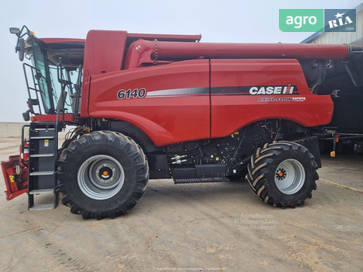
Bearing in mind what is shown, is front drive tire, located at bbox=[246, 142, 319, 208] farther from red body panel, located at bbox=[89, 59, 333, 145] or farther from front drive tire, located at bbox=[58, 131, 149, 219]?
front drive tire, located at bbox=[58, 131, 149, 219]

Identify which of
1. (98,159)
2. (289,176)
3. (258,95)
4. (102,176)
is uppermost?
(258,95)

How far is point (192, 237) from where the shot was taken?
2652 mm

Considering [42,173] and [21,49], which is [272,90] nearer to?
[42,173]

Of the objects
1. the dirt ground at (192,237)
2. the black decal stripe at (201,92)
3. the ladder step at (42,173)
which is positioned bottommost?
the dirt ground at (192,237)

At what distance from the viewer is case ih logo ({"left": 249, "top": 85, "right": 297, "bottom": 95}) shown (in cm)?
373

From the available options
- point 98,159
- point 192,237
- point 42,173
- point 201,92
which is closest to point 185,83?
point 201,92

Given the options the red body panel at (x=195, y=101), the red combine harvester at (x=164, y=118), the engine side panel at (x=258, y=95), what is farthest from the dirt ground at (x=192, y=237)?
the engine side panel at (x=258, y=95)

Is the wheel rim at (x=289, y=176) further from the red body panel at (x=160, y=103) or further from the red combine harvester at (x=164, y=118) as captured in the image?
the red body panel at (x=160, y=103)

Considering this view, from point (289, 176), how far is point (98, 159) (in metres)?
3.00

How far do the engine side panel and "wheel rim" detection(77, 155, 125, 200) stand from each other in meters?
1.57

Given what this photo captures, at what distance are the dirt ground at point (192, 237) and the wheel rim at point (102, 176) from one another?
1.37 ft

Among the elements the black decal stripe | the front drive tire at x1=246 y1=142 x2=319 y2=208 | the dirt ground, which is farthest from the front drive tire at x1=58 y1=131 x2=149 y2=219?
the front drive tire at x1=246 y1=142 x2=319 y2=208

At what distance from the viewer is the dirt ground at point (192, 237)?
7.11ft

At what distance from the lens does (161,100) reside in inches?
141
